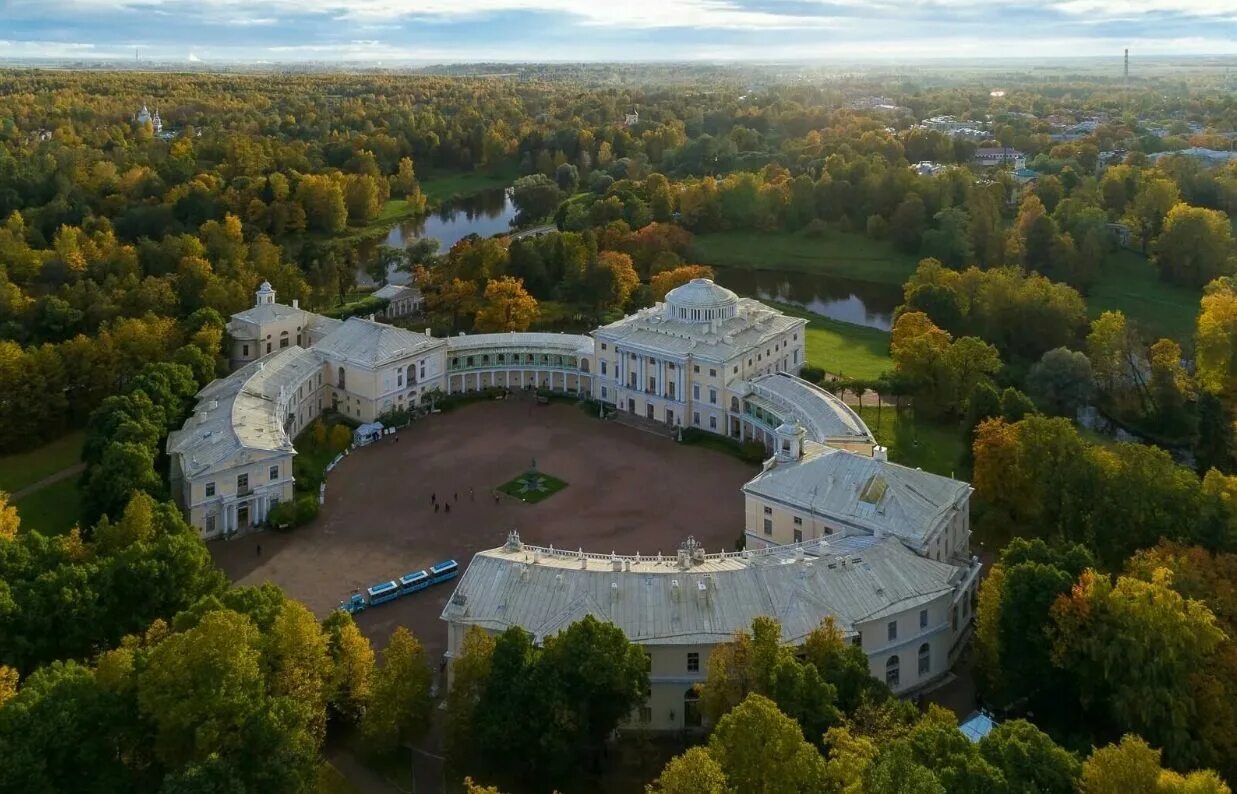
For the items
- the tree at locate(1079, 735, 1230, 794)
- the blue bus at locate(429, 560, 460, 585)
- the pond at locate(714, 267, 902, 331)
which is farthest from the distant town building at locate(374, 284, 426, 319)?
the tree at locate(1079, 735, 1230, 794)

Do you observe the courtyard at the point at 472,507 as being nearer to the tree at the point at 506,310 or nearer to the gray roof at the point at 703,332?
the gray roof at the point at 703,332

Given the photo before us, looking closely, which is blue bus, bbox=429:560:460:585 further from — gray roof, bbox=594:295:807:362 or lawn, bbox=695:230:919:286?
lawn, bbox=695:230:919:286

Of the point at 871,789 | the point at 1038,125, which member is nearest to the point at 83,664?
the point at 871,789

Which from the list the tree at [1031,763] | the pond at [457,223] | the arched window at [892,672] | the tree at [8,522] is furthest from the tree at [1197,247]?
the tree at [8,522]

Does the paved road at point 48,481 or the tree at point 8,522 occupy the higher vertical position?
the tree at point 8,522

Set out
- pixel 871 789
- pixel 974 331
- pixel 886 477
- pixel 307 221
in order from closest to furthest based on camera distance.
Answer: pixel 871 789 → pixel 886 477 → pixel 974 331 → pixel 307 221

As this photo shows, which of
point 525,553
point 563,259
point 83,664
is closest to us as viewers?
point 83,664

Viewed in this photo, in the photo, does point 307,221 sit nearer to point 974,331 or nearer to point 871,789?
point 974,331
